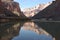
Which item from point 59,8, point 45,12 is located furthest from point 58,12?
point 45,12

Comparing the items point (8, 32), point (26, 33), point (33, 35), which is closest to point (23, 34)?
point (8, 32)

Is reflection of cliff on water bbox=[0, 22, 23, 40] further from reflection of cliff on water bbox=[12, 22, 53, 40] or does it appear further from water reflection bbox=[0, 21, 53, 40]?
reflection of cliff on water bbox=[12, 22, 53, 40]

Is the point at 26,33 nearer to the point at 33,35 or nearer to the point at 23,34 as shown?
the point at 23,34

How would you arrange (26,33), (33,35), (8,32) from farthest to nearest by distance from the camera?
(26,33) < (8,32) < (33,35)

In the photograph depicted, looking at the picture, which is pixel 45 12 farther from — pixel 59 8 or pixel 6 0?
pixel 6 0

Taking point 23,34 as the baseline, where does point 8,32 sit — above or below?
above

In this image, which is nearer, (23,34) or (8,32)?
(23,34)

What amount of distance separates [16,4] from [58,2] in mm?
54687

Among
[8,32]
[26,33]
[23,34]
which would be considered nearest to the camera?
[23,34]

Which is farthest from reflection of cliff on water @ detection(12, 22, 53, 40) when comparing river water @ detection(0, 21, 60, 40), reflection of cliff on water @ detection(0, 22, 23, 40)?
reflection of cliff on water @ detection(0, 22, 23, 40)

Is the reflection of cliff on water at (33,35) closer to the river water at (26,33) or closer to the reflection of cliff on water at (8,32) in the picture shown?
the river water at (26,33)

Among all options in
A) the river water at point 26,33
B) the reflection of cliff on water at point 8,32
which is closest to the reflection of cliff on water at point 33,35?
the river water at point 26,33

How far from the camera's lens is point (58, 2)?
12369 cm

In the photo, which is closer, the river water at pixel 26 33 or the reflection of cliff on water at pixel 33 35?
the reflection of cliff on water at pixel 33 35
